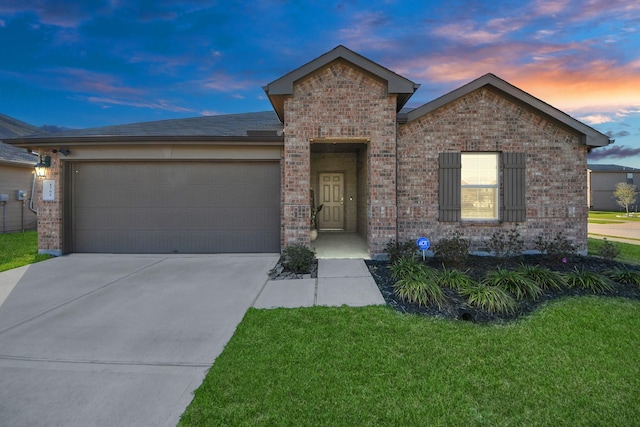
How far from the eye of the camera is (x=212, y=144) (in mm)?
6844

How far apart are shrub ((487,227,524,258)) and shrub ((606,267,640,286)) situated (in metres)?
1.64

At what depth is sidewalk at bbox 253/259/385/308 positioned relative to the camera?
3.96 meters

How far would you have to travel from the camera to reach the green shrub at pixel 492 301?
372cm

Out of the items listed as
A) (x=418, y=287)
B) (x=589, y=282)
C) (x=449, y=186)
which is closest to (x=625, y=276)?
(x=589, y=282)

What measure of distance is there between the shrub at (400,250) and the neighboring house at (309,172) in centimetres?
35

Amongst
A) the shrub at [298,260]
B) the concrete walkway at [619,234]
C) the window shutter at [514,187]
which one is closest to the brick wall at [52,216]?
the shrub at [298,260]

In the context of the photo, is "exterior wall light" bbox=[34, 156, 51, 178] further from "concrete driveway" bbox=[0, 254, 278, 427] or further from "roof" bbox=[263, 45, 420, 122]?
"roof" bbox=[263, 45, 420, 122]

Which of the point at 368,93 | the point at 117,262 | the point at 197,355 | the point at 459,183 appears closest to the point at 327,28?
the point at 368,93

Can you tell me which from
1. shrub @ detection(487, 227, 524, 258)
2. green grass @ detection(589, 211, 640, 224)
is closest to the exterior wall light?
shrub @ detection(487, 227, 524, 258)

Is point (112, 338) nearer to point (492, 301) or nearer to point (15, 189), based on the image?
point (492, 301)

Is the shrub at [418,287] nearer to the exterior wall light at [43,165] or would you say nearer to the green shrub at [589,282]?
the green shrub at [589,282]

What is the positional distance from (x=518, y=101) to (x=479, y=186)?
217cm

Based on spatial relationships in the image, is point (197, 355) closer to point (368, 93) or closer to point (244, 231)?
point (244, 231)

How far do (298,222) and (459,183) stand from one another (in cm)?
400
